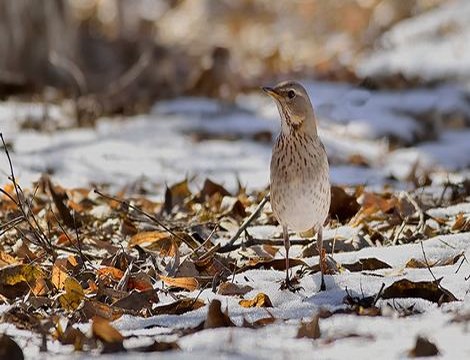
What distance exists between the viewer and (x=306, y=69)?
12609 mm

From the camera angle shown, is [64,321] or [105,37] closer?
[64,321]

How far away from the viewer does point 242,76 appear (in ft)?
39.3

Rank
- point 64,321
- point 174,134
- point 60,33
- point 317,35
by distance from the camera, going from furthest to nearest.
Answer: point 317,35 < point 60,33 < point 174,134 < point 64,321

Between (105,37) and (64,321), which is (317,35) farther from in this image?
(64,321)

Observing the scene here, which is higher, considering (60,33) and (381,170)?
(60,33)

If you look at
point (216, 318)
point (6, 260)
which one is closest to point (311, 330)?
point (216, 318)

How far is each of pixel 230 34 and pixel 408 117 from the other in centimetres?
998

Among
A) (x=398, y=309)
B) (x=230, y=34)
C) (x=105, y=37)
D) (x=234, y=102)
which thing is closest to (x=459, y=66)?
(x=234, y=102)

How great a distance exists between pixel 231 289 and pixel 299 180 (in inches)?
21.4

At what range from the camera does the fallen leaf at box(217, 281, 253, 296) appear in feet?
13.0

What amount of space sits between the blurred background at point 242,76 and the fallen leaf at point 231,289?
3286 millimetres

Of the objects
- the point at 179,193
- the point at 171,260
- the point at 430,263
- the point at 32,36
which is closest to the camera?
the point at 430,263

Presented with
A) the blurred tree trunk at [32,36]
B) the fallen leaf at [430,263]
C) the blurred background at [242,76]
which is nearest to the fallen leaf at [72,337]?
the fallen leaf at [430,263]

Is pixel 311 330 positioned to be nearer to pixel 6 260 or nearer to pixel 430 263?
pixel 430 263
